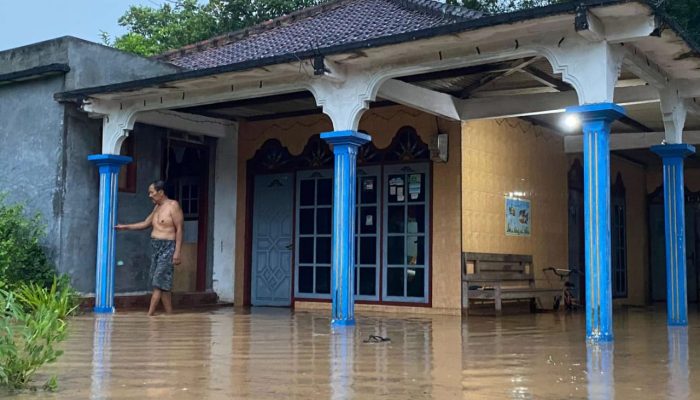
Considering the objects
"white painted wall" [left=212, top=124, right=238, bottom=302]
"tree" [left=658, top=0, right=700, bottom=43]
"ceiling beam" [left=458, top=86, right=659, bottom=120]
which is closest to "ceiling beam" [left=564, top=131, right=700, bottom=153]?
"ceiling beam" [left=458, top=86, right=659, bottom=120]

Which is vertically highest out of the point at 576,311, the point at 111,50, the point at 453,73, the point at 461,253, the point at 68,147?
the point at 111,50

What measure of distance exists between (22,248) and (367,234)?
181 inches

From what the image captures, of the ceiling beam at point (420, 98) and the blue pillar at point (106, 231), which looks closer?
the ceiling beam at point (420, 98)

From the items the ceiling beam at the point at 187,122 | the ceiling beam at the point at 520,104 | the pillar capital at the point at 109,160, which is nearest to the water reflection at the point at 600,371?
the ceiling beam at the point at 520,104

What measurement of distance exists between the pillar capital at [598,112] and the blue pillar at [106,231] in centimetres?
596

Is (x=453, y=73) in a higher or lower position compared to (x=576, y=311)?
higher

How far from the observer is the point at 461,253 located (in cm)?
1050

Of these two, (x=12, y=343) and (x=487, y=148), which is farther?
(x=487, y=148)

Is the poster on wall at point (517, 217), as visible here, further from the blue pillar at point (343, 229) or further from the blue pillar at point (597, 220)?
the blue pillar at point (597, 220)

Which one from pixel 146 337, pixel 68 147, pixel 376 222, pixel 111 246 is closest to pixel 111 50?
pixel 68 147

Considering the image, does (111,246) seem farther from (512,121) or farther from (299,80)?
(512,121)

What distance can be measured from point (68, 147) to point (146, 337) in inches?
171

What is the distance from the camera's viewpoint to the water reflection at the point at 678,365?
13.8 ft

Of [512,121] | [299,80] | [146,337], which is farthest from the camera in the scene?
[512,121]
